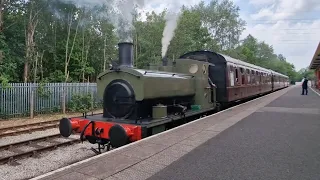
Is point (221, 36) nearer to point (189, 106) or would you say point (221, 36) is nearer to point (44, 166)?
point (189, 106)

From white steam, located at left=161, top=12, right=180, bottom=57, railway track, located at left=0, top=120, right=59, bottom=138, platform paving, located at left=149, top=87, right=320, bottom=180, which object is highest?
white steam, located at left=161, top=12, right=180, bottom=57

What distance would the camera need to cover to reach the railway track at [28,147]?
6.22 m

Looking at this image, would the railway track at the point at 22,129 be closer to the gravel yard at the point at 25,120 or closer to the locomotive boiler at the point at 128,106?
the gravel yard at the point at 25,120

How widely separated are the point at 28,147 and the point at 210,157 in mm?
5318

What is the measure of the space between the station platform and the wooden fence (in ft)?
30.1

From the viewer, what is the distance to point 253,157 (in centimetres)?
460

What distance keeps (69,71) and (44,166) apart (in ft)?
58.6

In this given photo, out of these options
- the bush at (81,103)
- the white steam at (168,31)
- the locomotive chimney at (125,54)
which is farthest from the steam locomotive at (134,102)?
the bush at (81,103)

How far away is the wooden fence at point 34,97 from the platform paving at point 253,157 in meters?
10.2

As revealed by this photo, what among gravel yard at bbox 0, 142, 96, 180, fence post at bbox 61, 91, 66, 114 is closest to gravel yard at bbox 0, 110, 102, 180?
gravel yard at bbox 0, 142, 96, 180

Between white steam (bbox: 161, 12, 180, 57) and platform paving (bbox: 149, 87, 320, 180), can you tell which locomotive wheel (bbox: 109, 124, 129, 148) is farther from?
white steam (bbox: 161, 12, 180, 57)

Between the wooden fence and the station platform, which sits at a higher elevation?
the wooden fence

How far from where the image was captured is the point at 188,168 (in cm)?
404

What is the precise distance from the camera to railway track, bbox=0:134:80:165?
245 inches
